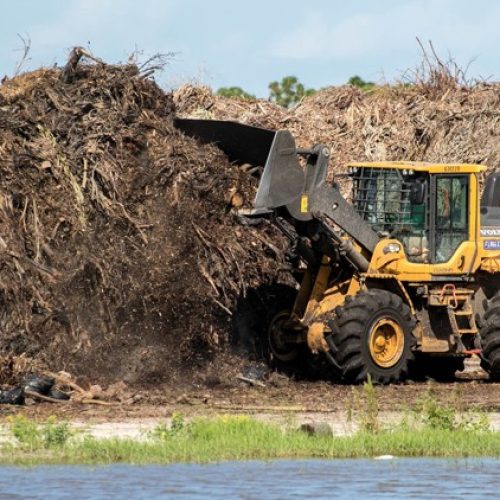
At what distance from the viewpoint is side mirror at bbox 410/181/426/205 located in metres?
23.6

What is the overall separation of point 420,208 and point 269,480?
975cm

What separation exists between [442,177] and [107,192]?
187 inches

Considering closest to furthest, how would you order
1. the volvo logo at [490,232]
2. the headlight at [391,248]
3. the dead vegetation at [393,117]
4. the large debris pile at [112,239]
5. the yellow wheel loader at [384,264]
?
the large debris pile at [112,239] < the yellow wheel loader at [384,264] < the headlight at [391,248] < the volvo logo at [490,232] < the dead vegetation at [393,117]

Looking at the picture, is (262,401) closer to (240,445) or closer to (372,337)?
(372,337)

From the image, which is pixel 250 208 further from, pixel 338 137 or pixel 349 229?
pixel 338 137

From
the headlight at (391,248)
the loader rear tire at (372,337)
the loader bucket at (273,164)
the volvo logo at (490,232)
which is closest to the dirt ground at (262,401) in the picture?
the loader rear tire at (372,337)

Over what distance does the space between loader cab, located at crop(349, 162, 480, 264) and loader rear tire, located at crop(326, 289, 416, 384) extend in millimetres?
1001

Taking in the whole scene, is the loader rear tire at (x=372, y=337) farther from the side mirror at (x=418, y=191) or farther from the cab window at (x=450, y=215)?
the side mirror at (x=418, y=191)

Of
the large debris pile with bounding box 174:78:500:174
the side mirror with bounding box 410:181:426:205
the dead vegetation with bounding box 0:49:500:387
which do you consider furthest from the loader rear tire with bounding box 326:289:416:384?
the large debris pile with bounding box 174:78:500:174

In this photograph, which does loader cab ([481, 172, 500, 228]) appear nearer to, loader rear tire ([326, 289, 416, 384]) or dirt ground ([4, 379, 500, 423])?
loader rear tire ([326, 289, 416, 384])

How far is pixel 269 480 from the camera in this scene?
48.1 feet

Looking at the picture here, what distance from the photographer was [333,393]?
21953 mm

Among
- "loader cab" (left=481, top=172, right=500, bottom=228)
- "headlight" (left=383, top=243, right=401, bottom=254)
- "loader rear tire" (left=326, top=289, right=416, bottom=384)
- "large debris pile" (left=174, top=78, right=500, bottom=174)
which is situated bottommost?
"loader rear tire" (left=326, top=289, right=416, bottom=384)

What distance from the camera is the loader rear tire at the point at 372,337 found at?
74.2ft
